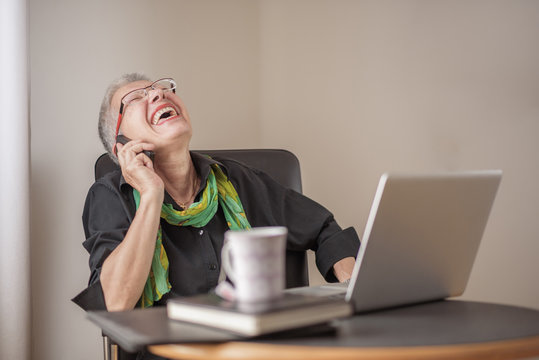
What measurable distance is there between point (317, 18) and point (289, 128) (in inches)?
→ 18.7

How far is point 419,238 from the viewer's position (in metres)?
1.01

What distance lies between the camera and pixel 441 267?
1.08 metres

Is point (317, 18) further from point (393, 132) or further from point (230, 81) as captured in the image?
point (393, 132)

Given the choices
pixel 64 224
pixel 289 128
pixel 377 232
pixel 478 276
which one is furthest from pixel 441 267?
pixel 289 128

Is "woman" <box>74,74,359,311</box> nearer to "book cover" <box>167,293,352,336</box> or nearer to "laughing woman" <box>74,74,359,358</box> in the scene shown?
"laughing woman" <box>74,74,359,358</box>

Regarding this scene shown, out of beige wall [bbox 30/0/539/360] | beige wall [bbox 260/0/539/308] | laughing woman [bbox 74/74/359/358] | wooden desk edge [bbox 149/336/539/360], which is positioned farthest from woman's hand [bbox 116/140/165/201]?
beige wall [bbox 260/0/539/308]

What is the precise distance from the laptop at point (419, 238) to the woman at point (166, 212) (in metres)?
0.61

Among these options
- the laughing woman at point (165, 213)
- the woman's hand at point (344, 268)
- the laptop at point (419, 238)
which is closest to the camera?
the laptop at point (419, 238)

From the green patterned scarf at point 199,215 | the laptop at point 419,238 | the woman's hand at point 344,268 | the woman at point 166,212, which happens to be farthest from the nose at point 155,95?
the laptop at point 419,238

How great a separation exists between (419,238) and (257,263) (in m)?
0.34

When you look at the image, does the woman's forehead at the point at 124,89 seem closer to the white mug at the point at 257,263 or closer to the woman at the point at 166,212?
the woman at the point at 166,212

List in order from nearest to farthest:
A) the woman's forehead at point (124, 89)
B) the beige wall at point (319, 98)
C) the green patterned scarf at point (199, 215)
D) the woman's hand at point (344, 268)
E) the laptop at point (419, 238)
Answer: the laptop at point (419, 238) → the green patterned scarf at point (199, 215) → the woman's hand at point (344, 268) → the woman's forehead at point (124, 89) → the beige wall at point (319, 98)

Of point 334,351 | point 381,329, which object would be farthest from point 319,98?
point 334,351

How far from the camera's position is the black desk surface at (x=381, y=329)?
797mm
